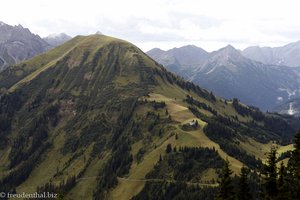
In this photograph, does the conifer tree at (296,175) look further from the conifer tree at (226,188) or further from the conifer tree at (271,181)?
the conifer tree at (226,188)

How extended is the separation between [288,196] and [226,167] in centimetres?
866

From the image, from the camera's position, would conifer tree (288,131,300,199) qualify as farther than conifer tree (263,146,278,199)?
No

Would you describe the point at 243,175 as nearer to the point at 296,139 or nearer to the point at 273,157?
the point at 273,157

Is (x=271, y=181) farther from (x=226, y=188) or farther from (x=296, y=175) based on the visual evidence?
(x=226, y=188)

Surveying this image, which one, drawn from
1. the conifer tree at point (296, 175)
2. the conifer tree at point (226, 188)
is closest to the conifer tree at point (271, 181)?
the conifer tree at point (296, 175)

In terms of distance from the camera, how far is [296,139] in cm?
6128

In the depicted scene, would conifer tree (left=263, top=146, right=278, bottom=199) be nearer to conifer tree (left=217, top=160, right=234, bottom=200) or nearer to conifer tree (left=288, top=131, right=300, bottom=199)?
conifer tree (left=288, top=131, right=300, bottom=199)

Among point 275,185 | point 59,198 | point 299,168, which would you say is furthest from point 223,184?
point 59,198

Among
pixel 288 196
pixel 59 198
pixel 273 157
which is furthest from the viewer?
pixel 59 198

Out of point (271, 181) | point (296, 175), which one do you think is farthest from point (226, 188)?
point (296, 175)

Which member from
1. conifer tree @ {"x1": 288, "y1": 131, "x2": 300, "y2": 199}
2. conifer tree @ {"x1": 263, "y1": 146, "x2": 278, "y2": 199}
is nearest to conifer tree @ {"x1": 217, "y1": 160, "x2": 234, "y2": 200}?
conifer tree @ {"x1": 263, "y1": 146, "x2": 278, "y2": 199}

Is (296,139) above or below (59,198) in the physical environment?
above

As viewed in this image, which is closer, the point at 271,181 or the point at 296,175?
the point at 271,181

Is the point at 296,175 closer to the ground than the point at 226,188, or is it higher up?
higher up
